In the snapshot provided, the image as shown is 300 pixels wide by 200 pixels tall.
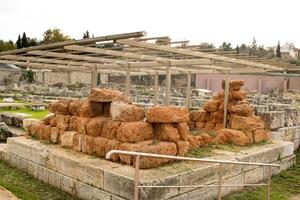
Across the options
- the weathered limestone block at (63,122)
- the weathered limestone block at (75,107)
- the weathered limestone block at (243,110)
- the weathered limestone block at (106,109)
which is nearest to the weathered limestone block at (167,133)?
the weathered limestone block at (106,109)

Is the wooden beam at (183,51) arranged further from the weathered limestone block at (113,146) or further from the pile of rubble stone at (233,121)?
the weathered limestone block at (113,146)

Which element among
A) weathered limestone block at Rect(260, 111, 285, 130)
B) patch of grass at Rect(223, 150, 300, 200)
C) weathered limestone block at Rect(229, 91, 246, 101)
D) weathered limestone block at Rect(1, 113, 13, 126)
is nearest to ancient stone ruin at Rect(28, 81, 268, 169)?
weathered limestone block at Rect(229, 91, 246, 101)

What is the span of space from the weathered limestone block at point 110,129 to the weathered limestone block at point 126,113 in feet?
0.37

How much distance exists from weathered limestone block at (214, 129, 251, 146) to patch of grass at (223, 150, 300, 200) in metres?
1.12

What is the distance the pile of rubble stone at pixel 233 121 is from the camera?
9.22m

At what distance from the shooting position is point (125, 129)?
6609 mm

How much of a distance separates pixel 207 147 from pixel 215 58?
2334 millimetres

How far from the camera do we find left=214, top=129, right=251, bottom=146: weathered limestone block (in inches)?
356

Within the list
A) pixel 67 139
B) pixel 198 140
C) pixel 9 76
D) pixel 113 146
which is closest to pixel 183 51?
pixel 198 140

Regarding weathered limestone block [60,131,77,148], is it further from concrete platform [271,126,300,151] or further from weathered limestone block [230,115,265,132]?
concrete platform [271,126,300,151]

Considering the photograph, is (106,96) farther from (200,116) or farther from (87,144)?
(200,116)

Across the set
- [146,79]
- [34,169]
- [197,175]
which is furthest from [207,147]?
[146,79]

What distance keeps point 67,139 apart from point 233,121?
4619 mm

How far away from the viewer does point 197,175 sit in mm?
6336
